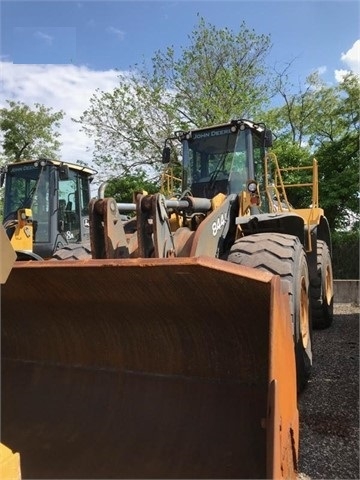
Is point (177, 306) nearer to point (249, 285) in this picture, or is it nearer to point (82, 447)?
point (249, 285)

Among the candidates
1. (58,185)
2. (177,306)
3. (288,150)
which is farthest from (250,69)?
(177,306)

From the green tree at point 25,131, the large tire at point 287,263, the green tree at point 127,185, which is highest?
the green tree at point 25,131

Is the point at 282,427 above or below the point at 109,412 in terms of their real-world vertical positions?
above

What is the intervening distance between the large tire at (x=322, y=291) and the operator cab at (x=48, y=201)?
180 inches

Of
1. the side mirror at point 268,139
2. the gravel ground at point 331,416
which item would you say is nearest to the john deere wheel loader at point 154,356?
the gravel ground at point 331,416

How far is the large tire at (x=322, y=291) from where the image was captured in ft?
21.3

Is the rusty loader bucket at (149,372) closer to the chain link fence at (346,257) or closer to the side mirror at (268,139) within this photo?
the side mirror at (268,139)

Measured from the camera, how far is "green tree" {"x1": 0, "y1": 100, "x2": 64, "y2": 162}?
95.5 ft

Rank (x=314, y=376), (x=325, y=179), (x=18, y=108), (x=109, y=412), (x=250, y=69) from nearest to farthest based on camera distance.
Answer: (x=109, y=412) < (x=314, y=376) < (x=325, y=179) < (x=250, y=69) < (x=18, y=108)

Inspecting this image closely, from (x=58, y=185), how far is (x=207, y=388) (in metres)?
6.71

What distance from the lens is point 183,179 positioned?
5.47 meters

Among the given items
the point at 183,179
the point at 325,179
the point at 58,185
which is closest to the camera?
the point at 183,179

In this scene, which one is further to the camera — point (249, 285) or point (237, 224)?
point (237, 224)

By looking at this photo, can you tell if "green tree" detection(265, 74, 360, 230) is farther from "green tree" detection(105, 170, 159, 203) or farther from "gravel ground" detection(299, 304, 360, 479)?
"gravel ground" detection(299, 304, 360, 479)
